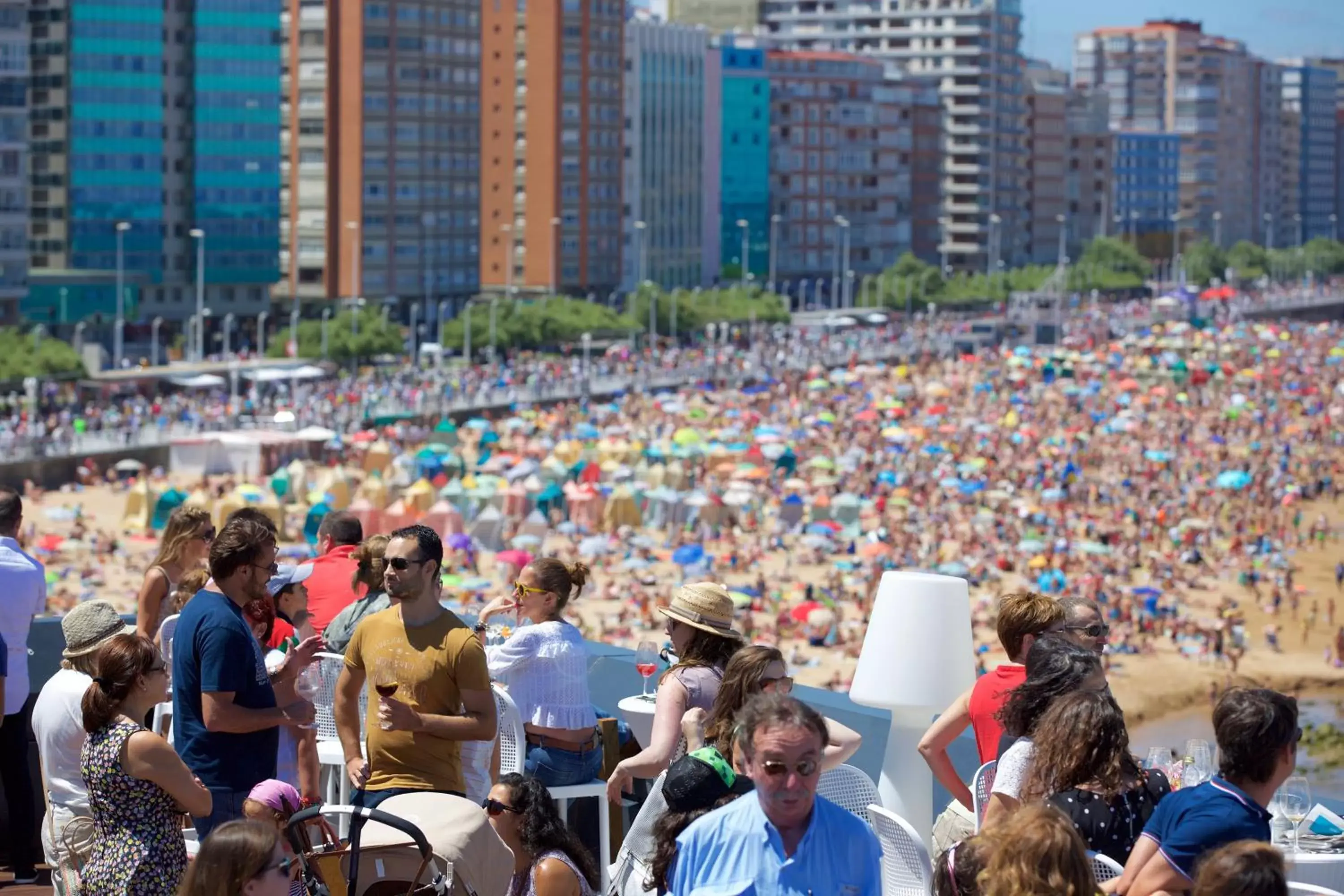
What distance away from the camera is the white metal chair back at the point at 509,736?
547 centimetres

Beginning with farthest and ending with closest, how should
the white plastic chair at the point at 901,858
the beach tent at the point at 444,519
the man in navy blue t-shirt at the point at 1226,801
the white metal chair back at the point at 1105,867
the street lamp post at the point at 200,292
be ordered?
the street lamp post at the point at 200,292 < the beach tent at the point at 444,519 < the white plastic chair at the point at 901,858 < the white metal chair back at the point at 1105,867 < the man in navy blue t-shirt at the point at 1226,801

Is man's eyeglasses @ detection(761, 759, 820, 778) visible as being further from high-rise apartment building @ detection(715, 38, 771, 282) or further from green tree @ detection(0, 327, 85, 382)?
high-rise apartment building @ detection(715, 38, 771, 282)

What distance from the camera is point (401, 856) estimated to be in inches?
175

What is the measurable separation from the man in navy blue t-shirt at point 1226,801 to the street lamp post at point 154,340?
191 feet

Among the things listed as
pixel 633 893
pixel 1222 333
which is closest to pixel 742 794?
pixel 633 893

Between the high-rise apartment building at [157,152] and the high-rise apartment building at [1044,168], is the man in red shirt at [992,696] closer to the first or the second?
the high-rise apartment building at [157,152]

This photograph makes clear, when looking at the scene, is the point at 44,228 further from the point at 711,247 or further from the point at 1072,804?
the point at 1072,804

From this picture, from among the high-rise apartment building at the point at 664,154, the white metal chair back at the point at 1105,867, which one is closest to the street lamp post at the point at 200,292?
the high-rise apartment building at the point at 664,154

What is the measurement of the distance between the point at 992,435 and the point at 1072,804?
47859 mm

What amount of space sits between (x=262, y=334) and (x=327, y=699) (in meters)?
62.1

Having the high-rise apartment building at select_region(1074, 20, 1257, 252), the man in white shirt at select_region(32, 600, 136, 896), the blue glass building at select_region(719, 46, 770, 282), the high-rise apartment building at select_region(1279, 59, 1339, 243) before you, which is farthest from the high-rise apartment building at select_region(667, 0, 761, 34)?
the man in white shirt at select_region(32, 600, 136, 896)

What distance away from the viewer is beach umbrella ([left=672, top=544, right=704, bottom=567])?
33.3 m

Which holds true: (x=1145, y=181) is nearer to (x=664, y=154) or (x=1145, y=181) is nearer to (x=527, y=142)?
(x=664, y=154)

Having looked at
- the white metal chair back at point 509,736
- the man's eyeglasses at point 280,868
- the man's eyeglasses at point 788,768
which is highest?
the man's eyeglasses at point 788,768
